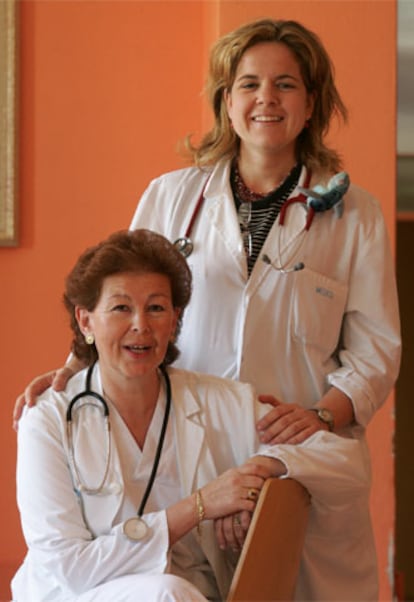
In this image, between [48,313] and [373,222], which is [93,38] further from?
[373,222]

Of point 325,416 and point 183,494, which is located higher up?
point 325,416

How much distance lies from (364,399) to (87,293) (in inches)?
25.0

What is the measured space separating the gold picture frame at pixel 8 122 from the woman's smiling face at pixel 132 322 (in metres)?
1.41

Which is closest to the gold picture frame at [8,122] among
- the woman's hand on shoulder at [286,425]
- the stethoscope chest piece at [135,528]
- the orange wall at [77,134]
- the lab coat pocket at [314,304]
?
the orange wall at [77,134]

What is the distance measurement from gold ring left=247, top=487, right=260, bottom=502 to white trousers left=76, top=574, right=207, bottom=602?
206mm

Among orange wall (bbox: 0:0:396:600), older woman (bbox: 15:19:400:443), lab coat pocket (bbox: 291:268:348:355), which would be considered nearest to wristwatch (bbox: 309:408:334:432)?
older woman (bbox: 15:19:400:443)

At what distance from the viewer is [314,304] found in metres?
2.24

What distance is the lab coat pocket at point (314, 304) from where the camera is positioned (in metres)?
2.24

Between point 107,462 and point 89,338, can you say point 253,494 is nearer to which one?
point 107,462

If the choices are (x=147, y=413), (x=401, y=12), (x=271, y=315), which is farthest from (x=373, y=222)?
(x=401, y=12)

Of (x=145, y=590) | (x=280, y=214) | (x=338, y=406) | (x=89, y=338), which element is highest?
(x=280, y=214)

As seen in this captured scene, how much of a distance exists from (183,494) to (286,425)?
241 millimetres

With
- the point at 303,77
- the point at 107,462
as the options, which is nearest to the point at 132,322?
the point at 107,462

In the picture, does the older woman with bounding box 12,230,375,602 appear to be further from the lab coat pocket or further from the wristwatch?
the lab coat pocket
